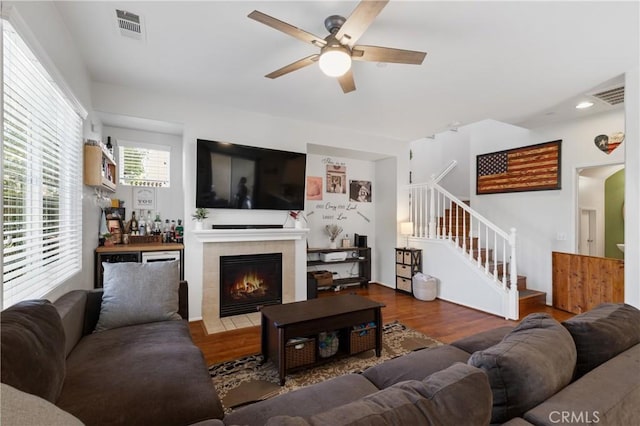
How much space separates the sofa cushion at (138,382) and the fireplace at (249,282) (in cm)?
184

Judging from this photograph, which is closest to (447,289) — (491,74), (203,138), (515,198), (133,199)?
(515,198)

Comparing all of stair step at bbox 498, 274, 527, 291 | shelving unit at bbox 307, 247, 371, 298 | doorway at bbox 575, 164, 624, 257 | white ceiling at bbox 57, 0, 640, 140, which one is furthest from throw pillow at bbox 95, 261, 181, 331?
doorway at bbox 575, 164, 624, 257

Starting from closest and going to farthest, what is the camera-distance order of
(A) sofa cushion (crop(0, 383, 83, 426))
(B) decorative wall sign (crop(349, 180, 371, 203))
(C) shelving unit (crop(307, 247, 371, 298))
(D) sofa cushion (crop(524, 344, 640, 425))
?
(A) sofa cushion (crop(0, 383, 83, 426))
(D) sofa cushion (crop(524, 344, 640, 425))
(C) shelving unit (crop(307, 247, 371, 298))
(B) decorative wall sign (crop(349, 180, 371, 203))

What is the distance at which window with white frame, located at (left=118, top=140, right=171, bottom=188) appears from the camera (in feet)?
12.5

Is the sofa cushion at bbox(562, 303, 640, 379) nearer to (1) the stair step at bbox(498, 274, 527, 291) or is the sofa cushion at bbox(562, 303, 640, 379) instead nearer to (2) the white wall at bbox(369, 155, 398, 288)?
(1) the stair step at bbox(498, 274, 527, 291)

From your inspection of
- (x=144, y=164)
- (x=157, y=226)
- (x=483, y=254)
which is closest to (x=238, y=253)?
(x=157, y=226)

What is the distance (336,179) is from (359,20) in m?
3.69

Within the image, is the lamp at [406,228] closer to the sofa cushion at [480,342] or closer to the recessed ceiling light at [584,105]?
the recessed ceiling light at [584,105]

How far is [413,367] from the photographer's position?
58.1 inches

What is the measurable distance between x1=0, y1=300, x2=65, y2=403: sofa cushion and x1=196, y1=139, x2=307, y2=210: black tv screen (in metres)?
2.29

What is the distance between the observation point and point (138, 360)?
163cm

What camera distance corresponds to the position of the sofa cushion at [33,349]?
1.06 metres

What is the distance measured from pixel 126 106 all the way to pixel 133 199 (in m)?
1.19

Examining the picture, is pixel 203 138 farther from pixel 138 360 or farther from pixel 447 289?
pixel 447 289
